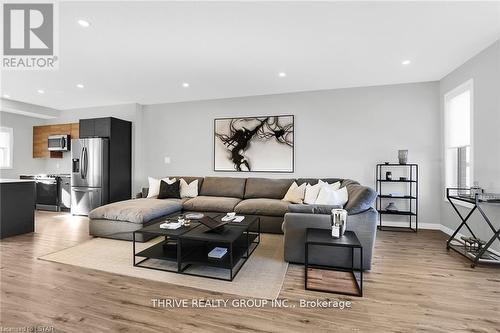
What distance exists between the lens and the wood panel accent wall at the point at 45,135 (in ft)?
18.9

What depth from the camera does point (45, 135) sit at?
6.00 m

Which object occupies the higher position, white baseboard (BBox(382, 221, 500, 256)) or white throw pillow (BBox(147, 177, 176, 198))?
white throw pillow (BBox(147, 177, 176, 198))

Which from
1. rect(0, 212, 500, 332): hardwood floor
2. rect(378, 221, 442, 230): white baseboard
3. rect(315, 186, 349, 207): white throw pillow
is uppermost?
rect(315, 186, 349, 207): white throw pillow

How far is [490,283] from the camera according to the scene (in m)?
2.18

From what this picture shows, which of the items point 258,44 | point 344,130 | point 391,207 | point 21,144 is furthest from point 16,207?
point 391,207

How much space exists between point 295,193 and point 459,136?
8.95ft

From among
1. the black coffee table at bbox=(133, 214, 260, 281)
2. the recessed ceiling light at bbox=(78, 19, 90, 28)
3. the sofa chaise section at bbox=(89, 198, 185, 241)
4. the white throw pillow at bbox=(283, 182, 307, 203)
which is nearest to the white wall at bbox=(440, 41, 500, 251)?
the white throw pillow at bbox=(283, 182, 307, 203)

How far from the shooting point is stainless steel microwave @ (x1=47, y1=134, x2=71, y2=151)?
573 cm

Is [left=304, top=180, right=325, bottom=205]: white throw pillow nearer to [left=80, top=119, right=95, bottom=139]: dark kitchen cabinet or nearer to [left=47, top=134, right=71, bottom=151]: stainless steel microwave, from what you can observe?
[left=80, top=119, right=95, bottom=139]: dark kitchen cabinet

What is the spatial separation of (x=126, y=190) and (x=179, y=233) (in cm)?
365

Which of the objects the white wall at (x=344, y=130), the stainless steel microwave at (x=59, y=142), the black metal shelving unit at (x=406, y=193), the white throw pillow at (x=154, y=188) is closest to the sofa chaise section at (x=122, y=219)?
the white throw pillow at (x=154, y=188)

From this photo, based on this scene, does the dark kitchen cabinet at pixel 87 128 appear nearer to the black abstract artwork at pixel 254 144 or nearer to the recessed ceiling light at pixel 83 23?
the black abstract artwork at pixel 254 144

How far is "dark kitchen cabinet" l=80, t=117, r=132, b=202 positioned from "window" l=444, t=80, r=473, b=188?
6.38 meters

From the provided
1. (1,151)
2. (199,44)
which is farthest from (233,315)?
(1,151)
